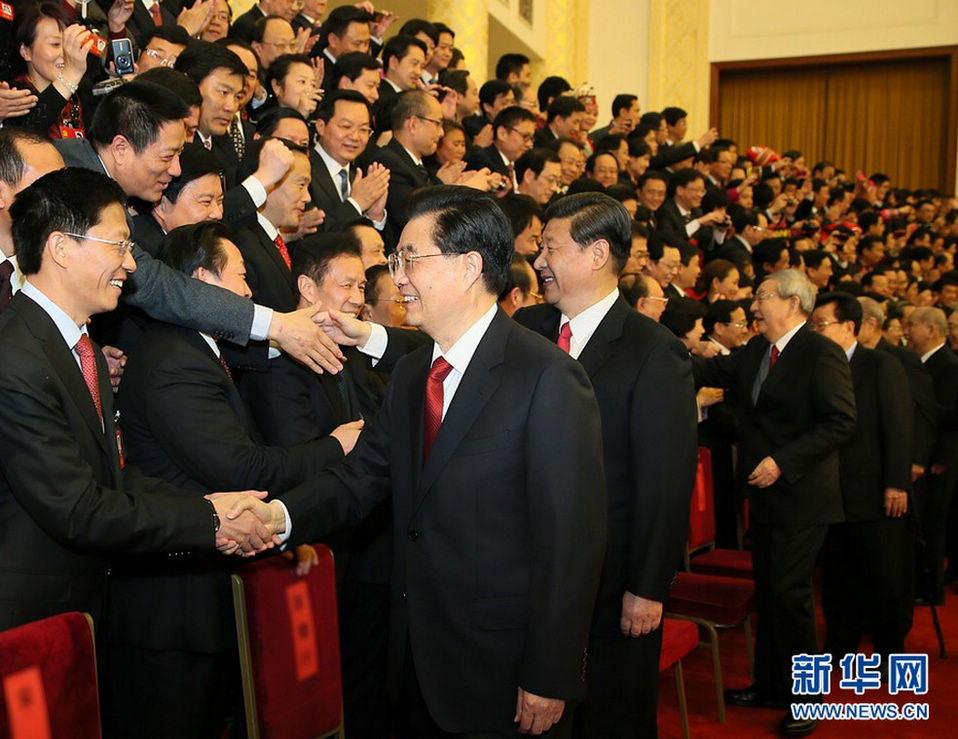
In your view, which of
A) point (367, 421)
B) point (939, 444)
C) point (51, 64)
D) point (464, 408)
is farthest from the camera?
point (939, 444)

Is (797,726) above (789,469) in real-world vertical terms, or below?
below

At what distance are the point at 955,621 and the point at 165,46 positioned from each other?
4977mm

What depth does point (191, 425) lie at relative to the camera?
241 cm

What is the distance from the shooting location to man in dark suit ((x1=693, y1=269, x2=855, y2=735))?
3875mm

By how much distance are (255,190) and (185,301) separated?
3.12 ft

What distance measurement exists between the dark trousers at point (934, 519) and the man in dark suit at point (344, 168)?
143 inches

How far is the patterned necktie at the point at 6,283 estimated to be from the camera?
2438 mm

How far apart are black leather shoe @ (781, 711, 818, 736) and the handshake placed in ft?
7.76

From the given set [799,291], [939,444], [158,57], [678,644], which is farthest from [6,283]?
[939,444]

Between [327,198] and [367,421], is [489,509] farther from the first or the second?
[327,198]

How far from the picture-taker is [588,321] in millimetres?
2693

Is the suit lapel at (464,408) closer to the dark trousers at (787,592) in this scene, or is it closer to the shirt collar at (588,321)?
the shirt collar at (588,321)

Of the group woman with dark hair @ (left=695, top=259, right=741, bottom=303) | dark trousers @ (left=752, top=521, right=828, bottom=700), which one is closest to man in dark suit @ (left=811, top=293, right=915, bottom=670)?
dark trousers @ (left=752, top=521, right=828, bottom=700)

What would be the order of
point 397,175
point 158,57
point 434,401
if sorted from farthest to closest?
1. point 397,175
2. point 158,57
3. point 434,401
